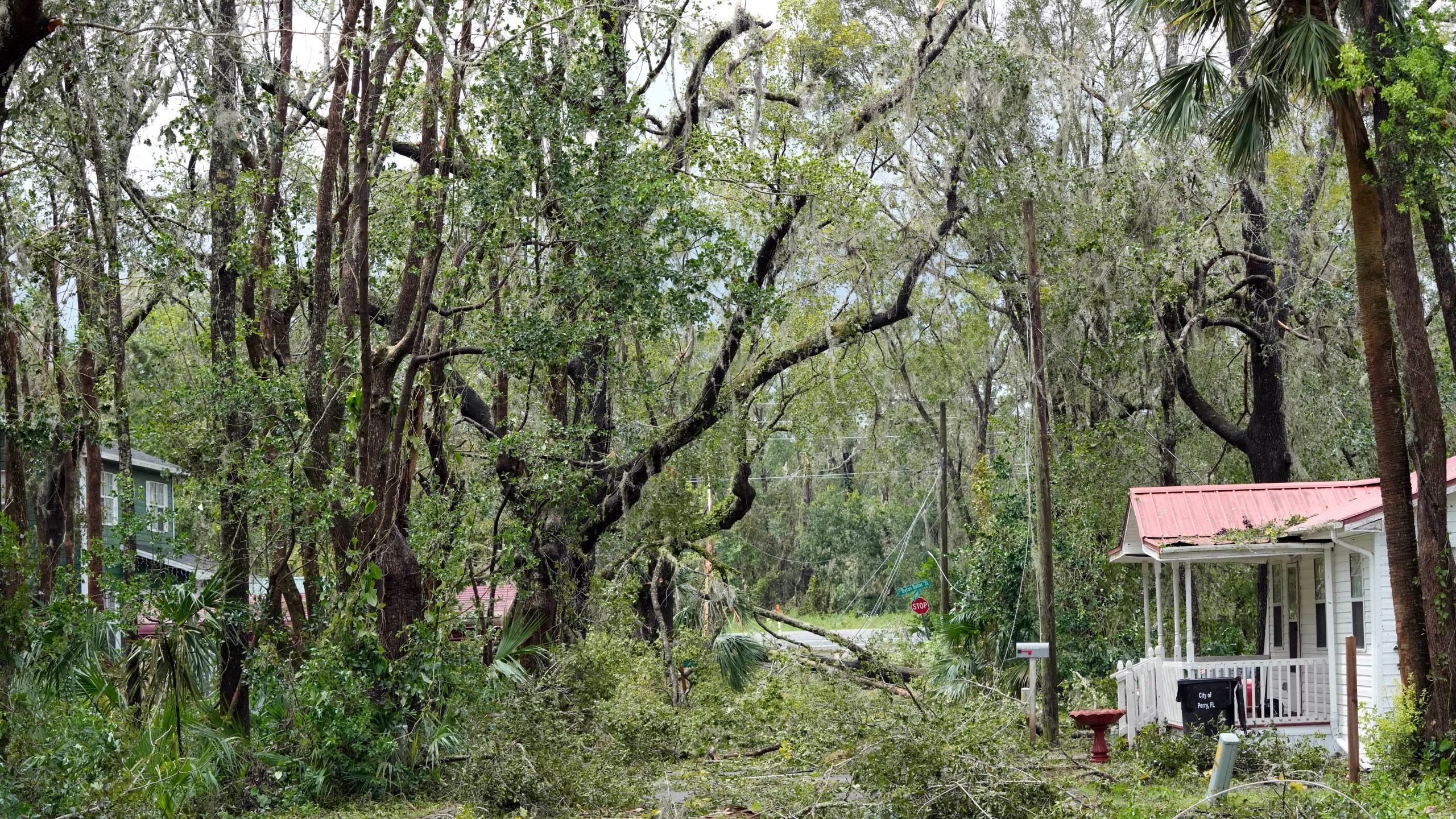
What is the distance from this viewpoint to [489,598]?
55.7 ft

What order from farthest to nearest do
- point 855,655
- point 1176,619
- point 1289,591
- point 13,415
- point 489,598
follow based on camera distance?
point 855,655 → point 489,598 → point 1289,591 → point 1176,619 → point 13,415

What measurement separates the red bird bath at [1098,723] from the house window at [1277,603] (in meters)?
4.32

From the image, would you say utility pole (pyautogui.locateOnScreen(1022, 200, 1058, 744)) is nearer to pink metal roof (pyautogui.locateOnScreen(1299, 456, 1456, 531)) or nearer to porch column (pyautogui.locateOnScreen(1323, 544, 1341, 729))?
pink metal roof (pyautogui.locateOnScreen(1299, 456, 1456, 531))

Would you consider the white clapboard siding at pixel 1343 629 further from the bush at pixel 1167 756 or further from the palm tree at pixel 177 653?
the palm tree at pixel 177 653

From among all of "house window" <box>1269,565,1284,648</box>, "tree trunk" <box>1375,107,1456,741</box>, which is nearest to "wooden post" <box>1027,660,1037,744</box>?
"house window" <box>1269,565,1284,648</box>

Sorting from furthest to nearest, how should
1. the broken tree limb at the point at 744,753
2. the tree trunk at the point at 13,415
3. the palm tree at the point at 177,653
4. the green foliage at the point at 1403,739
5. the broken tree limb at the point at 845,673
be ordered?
1. the broken tree limb at the point at 845,673
2. the broken tree limb at the point at 744,753
3. the tree trunk at the point at 13,415
4. the green foliage at the point at 1403,739
5. the palm tree at the point at 177,653

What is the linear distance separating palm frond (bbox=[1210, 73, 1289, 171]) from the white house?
3.91 metres

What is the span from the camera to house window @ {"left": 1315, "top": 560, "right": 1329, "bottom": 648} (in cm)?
1558

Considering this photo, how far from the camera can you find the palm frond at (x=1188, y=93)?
13109 millimetres

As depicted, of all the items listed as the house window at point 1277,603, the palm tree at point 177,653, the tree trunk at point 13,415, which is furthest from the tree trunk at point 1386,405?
the tree trunk at point 13,415

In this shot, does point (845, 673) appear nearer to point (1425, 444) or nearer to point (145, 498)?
point (1425, 444)

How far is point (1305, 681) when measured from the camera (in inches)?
595

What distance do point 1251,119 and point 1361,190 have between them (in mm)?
1433

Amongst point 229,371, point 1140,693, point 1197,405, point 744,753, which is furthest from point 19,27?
point 1197,405
